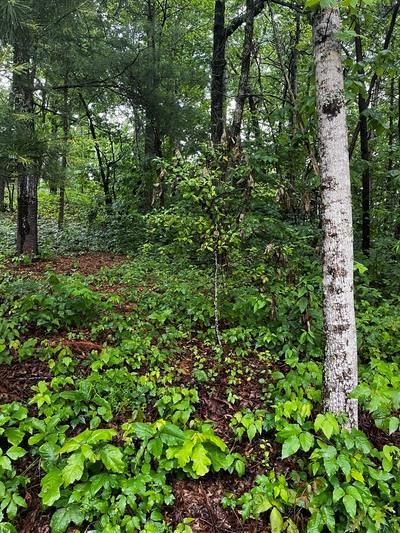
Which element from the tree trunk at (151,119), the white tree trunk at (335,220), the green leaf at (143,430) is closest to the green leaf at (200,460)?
the green leaf at (143,430)

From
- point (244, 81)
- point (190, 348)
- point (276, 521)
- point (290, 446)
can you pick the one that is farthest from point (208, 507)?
point (244, 81)

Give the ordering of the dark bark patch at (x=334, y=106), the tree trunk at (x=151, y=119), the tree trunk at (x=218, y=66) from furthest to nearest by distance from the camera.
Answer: the tree trunk at (x=218, y=66) → the tree trunk at (x=151, y=119) → the dark bark patch at (x=334, y=106)

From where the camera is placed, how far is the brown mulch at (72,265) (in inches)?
249

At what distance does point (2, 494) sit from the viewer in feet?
7.58

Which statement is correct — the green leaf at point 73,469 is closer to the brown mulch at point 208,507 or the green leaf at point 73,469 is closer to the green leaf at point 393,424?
the brown mulch at point 208,507

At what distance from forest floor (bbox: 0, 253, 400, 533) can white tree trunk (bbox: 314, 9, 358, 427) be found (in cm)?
64

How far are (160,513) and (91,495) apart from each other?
465 millimetres

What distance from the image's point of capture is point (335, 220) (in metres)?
2.84

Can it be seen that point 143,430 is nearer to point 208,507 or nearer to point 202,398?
point 208,507

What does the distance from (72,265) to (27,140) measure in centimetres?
299

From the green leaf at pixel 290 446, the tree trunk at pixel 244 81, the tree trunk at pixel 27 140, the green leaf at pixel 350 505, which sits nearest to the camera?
the green leaf at pixel 350 505

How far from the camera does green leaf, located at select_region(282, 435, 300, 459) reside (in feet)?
8.57

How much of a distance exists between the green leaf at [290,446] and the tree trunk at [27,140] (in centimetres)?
376

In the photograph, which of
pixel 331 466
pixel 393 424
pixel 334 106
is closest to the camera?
pixel 331 466
